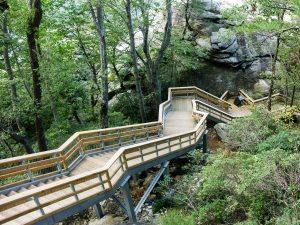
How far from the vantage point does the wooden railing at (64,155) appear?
871 cm

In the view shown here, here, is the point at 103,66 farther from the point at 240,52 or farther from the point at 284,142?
the point at 240,52

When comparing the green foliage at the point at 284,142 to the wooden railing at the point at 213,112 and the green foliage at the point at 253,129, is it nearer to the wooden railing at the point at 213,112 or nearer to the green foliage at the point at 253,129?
the green foliage at the point at 253,129

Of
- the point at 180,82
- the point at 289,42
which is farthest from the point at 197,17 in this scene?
the point at 289,42

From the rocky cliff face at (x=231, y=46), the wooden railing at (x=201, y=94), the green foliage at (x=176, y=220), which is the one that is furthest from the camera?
the rocky cliff face at (x=231, y=46)

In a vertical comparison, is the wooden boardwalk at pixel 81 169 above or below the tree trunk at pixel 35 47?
below

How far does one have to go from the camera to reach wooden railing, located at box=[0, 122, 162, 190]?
343 inches

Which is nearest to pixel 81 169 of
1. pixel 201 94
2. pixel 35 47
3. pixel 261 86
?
pixel 35 47

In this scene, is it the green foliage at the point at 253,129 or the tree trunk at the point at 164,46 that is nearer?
the green foliage at the point at 253,129

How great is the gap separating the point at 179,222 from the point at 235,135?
566cm

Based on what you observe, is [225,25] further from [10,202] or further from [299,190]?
[10,202]

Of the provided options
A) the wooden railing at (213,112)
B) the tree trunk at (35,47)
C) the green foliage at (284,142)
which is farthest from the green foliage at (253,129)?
the tree trunk at (35,47)

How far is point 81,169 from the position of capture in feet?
34.4

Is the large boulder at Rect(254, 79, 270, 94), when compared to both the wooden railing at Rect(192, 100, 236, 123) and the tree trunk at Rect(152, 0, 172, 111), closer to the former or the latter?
the wooden railing at Rect(192, 100, 236, 123)

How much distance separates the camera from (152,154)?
12.3 meters
